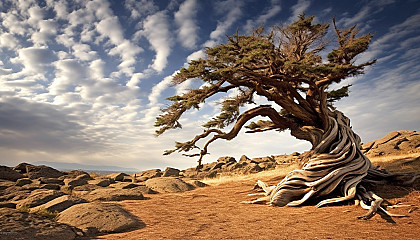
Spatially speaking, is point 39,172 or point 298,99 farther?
point 39,172

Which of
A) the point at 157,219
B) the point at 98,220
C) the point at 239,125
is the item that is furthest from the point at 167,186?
the point at 98,220

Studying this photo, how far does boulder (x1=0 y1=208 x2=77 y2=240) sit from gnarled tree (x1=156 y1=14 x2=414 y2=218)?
6508mm

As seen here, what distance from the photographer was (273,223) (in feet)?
20.8

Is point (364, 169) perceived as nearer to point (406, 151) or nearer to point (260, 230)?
point (260, 230)

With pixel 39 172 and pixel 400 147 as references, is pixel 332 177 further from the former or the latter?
pixel 39 172

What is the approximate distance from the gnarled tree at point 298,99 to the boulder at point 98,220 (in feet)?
16.6

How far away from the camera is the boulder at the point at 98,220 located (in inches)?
242

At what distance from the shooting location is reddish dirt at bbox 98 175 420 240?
17.4 ft

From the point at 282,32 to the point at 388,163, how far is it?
12.1 m

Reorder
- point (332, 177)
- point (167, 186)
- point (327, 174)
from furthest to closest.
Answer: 1. point (167, 186)
2. point (327, 174)
3. point (332, 177)

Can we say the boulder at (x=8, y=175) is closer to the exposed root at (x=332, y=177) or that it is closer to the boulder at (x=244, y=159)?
the exposed root at (x=332, y=177)

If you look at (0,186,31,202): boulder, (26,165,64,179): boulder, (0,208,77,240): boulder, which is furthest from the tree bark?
(26,165,64,179): boulder

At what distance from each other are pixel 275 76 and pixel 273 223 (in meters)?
6.23

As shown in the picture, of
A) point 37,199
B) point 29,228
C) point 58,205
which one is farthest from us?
point 37,199
